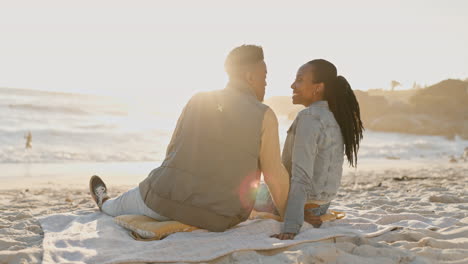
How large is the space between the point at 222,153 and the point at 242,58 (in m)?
0.73

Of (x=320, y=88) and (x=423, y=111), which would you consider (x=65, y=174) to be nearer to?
(x=320, y=88)

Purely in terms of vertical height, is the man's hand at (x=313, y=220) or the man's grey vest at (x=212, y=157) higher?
the man's grey vest at (x=212, y=157)

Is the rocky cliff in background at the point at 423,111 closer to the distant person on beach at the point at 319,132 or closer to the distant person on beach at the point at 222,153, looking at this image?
the distant person on beach at the point at 319,132

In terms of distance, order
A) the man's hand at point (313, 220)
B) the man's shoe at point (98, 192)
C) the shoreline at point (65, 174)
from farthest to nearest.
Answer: the shoreline at point (65, 174), the man's shoe at point (98, 192), the man's hand at point (313, 220)

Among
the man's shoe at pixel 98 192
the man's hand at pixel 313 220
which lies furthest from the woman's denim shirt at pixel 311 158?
the man's shoe at pixel 98 192

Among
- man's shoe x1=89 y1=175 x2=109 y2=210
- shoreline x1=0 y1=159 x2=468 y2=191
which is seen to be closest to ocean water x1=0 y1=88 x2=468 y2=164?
shoreline x1=0 y1=159 x2=468 y2=191

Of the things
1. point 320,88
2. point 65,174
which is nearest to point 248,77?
point 320,88

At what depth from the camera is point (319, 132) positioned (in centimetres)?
345

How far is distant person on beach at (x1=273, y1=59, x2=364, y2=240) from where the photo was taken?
3354mm

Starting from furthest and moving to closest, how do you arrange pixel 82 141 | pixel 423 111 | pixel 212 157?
pixel 423 111
pixel 82 141
pixel 212 157

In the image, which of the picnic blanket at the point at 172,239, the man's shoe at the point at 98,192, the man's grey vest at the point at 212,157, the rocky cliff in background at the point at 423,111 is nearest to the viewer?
the picnic blanket at the point at 172,239

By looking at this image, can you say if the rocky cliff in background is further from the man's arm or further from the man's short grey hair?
the man's short grey hair

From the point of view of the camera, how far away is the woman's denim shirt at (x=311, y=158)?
329 cm

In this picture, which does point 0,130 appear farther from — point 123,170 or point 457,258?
Answer: point 457,258
